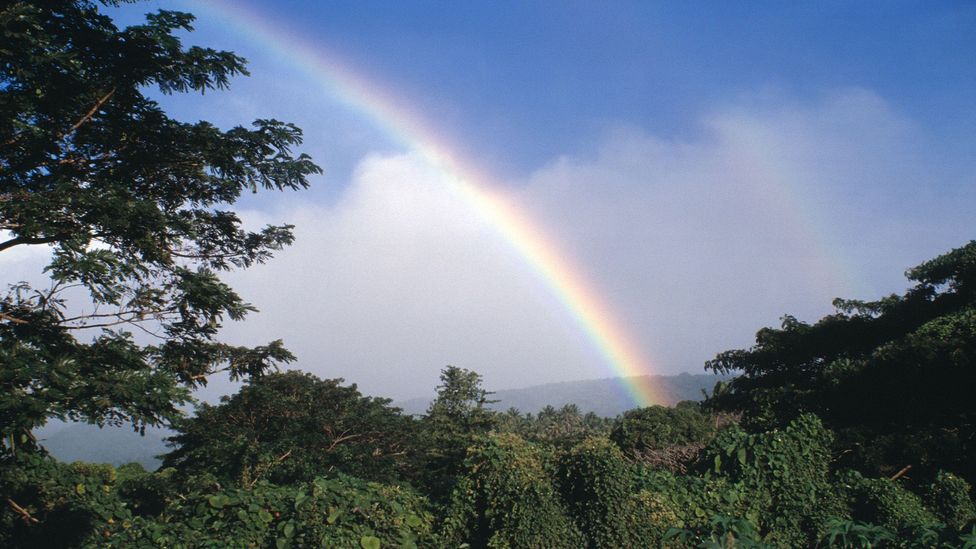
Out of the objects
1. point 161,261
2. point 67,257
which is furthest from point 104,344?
point 67,257

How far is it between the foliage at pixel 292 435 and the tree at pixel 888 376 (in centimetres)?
1119

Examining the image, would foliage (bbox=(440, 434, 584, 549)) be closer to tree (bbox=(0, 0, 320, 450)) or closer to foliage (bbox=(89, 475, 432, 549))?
foliage (bbox=(89, 475, 432, 549))

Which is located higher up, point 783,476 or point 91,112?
point 91,112

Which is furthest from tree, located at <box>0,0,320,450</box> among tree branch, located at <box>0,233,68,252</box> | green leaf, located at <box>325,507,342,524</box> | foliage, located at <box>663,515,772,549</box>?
foliage, located at <box>663,515,772,549</box>

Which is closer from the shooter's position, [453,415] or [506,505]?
[506,505]

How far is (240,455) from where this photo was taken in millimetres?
13242

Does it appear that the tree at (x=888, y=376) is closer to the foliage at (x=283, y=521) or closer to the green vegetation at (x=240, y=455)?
the green vegetation at (x=240, y=455)

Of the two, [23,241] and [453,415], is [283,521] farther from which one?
[453,415]

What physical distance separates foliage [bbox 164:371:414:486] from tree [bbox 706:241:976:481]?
11193mm

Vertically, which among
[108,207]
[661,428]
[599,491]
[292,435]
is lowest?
[661,428]

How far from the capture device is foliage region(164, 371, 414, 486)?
527 inches

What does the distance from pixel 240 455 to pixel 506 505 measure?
999 cm

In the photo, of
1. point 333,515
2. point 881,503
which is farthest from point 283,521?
point 881,503

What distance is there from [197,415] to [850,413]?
19922 mm
